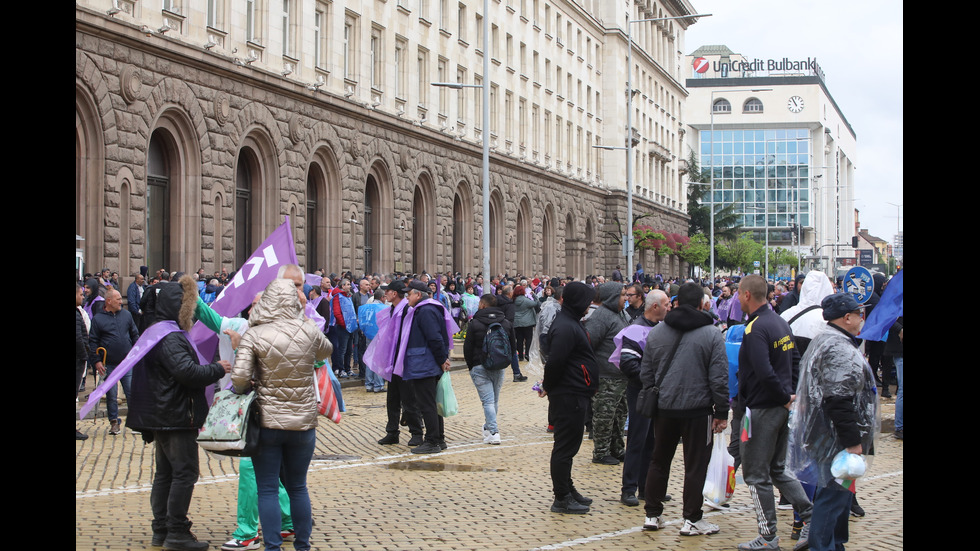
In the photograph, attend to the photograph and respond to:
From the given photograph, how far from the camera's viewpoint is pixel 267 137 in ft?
98.4

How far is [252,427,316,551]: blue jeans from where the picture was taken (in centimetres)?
719

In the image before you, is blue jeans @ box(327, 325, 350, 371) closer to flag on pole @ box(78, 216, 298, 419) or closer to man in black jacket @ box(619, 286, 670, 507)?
flag on pole @ box(78, 216, 298, 419)

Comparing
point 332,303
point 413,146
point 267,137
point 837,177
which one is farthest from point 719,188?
point 332,303

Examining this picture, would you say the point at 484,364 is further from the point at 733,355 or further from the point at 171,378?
the point at 171,378

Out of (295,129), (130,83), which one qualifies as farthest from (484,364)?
(295,129)

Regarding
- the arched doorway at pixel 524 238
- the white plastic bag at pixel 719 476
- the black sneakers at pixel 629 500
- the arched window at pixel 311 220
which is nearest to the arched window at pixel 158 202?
the arched window at pixel 311 220

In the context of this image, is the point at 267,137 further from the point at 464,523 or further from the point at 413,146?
the point at 464,523

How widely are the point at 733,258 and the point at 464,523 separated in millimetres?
80324

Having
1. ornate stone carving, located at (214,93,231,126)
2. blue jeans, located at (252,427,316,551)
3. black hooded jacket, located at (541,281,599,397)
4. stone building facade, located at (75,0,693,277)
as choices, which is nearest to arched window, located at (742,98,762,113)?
stone building facade, located at (75,0,693,277)

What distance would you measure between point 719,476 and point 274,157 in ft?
75.2

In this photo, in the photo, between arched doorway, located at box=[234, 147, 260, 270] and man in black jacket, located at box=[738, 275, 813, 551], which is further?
arched doorway, located at box=[234, 147, 260, 270]

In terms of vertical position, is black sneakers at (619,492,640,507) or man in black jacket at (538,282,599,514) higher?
man in black jacket at (538,282,599,514)

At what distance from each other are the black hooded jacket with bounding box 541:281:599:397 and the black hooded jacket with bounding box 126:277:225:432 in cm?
292
